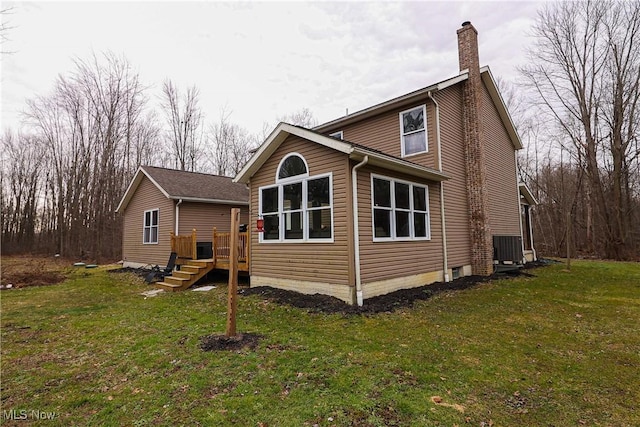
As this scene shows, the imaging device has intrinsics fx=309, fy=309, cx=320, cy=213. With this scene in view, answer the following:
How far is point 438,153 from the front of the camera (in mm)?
9500

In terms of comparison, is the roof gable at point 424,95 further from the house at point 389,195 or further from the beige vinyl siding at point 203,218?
the beige vinyl siding at point 203,218

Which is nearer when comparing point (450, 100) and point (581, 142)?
point (450, 100)

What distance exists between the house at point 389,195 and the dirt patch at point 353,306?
0.20 m

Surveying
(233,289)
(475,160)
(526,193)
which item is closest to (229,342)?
(233,289)

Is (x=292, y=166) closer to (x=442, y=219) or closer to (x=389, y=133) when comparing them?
(x=389, y=133)

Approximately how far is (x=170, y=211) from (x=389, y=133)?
31.5 ft

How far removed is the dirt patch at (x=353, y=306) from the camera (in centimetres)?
650

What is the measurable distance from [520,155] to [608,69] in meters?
8.50

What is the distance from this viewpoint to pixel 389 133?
34.4ft

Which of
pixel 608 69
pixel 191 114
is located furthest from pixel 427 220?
pixel 191 114

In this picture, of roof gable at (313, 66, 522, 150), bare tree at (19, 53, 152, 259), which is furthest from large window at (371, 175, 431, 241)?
bare tree at (19, 53, 152, 259)

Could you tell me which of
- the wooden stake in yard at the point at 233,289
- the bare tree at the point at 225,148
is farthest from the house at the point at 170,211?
the bare tree at the point at 225,148

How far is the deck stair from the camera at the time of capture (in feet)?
31.8

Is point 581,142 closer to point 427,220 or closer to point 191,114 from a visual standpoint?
point 427,220
